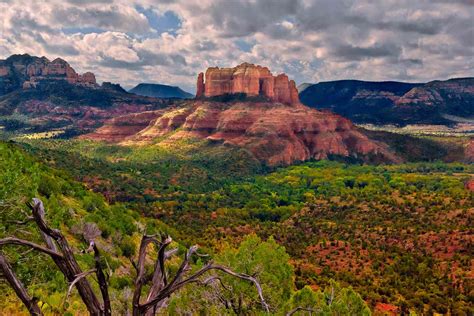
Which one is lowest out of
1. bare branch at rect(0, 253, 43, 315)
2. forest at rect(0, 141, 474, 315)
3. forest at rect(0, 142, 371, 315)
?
forest at rect(0, 141, 474, 315)

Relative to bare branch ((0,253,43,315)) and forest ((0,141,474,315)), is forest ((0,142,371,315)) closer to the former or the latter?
bare branch ((0,253,43,315))

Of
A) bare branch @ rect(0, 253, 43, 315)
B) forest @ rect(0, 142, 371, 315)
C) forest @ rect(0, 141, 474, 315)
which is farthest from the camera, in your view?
forest @ rect(0, 141, 474, 315)

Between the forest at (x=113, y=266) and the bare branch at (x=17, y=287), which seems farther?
the forest at (x=113, y=266)

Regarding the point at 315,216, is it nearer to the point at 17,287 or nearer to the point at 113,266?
the point at 113,266

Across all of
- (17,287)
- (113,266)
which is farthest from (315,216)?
(17,287)

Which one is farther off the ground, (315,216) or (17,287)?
(17,287)

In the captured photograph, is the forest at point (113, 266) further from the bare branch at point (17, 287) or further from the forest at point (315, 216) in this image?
the forest at point (315, 216)


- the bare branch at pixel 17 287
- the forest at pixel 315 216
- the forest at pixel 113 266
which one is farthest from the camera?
the forest at pixel 315 216

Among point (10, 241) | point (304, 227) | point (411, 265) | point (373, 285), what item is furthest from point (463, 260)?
point (10, 241)

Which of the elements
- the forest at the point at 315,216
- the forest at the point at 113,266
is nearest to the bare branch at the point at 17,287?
the forest at the point at 113,266

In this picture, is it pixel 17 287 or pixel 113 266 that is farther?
pixel 113 266

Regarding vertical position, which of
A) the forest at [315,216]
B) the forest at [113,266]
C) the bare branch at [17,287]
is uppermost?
the bare branch at [17,287]

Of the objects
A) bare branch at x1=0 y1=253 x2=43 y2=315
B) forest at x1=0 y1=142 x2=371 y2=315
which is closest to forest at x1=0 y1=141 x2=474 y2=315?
forest at x1=0 y1=142 x2=371 y2=315

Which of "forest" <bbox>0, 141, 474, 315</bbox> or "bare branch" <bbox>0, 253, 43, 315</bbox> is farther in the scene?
"forest" <bbox>0, 141, 474, 315</bbox>
